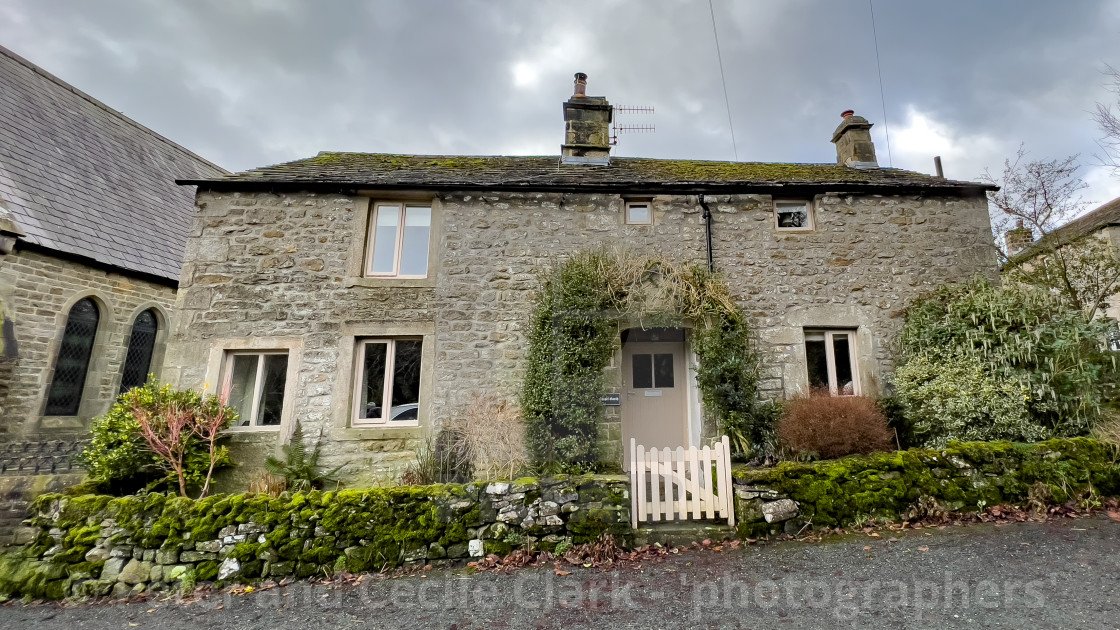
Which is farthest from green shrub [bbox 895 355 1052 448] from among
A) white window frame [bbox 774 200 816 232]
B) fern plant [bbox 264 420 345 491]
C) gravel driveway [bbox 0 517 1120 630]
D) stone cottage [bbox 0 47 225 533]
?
stone cottage [bbox 0 47 225 533]

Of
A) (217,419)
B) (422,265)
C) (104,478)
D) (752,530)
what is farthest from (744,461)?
(104,478)

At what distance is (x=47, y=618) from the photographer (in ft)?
14.4

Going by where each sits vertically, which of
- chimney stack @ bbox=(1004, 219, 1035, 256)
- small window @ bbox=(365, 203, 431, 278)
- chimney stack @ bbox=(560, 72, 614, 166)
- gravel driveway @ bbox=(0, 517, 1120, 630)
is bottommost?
gravel driveway @ bbox=(0, 517, 1120, 630)

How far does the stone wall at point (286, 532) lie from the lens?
4.85 m

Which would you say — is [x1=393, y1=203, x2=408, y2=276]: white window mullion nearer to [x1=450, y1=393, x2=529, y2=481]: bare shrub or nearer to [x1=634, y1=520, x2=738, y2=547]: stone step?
[x1=450, y1=393, x2=529, y2=481]: bare shrub

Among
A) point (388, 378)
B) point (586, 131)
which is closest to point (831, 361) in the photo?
point (586, 131)

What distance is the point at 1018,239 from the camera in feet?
33.9

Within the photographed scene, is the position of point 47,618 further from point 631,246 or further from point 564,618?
point 631,246

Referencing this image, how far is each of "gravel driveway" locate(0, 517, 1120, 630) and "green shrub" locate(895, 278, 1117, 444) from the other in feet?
5.28

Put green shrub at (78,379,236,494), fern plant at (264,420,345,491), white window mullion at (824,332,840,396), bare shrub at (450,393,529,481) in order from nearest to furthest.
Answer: green shrub at (78,379,236,494) → bare shrub at (450,393,529,481) → fern plant at (264,420,345,491) → white window mullion at (824,332,840,396)

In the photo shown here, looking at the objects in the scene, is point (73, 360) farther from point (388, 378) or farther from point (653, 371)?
point (653, 371)

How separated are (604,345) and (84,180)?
1355 centimetres

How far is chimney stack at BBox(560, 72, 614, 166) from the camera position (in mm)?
10367

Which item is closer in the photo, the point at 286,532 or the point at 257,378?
the point at 286,532
